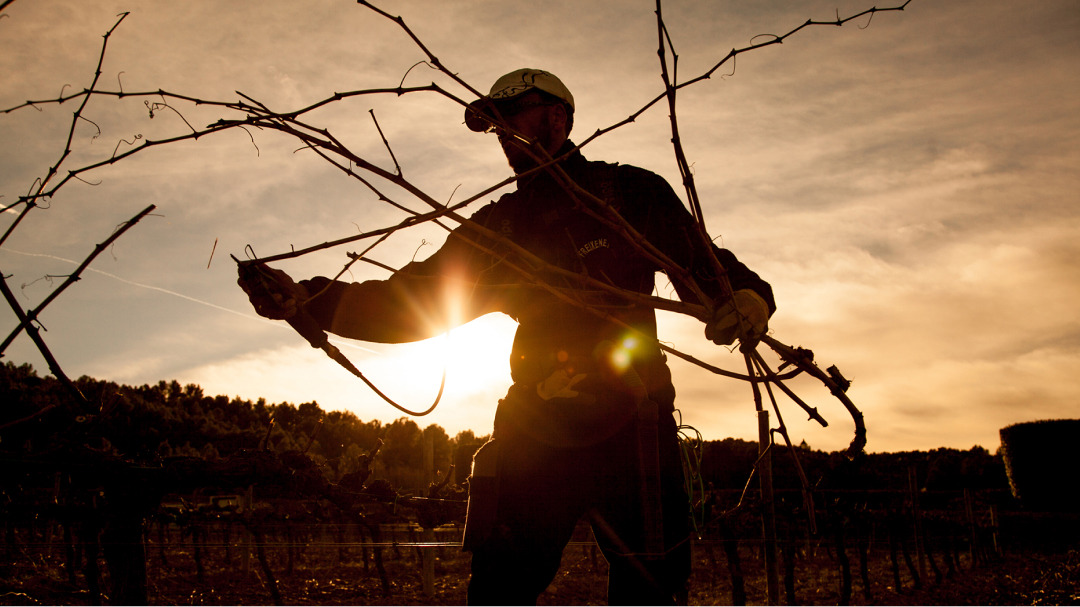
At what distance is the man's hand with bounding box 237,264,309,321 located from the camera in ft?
6.00

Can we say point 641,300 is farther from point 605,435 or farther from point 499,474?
point 499,474

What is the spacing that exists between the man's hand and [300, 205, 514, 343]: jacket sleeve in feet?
0.64

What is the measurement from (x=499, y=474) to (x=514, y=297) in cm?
68

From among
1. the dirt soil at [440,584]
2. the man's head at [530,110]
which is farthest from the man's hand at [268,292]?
the dirt soil at [440,584]

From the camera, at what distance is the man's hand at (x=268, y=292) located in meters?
→ 1.83

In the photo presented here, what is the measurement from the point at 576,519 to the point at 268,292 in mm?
1284

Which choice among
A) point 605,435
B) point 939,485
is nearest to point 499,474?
point 605,435

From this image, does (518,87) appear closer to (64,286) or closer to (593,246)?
(593,246)

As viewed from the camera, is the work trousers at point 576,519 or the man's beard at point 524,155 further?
the man's beard at point 524,155

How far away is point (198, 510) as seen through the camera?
1304 cm

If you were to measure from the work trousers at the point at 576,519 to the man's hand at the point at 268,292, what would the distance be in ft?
3.00

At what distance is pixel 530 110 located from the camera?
2.65 meters

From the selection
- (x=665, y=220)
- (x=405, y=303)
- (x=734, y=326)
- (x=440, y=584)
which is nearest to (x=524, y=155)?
(x=665, y=220)

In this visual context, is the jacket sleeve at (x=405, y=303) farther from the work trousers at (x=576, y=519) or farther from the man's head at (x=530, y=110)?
the work trousers at (x=576, y=519)
